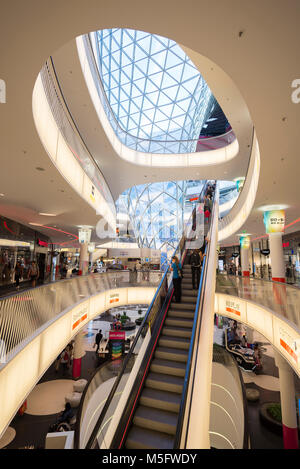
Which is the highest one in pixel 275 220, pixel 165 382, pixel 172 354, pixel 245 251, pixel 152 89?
pixel 152 89

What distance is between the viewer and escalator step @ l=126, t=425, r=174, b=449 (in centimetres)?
593

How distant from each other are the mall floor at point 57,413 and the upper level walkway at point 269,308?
5854mm

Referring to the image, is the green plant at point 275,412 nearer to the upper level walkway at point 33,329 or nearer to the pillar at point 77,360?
the upper level walkway at point 33,329

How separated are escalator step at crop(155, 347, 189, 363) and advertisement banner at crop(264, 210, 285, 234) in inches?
366

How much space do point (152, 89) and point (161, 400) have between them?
3327 centimetres

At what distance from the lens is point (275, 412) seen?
1449cm

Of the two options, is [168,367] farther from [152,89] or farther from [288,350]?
Answer: [152,89]

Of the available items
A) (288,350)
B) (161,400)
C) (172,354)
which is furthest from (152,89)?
(161,400)

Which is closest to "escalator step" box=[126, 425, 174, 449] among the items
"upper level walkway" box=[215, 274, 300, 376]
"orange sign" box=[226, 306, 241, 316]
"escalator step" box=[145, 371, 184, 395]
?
"escalator step" box=[145, 371, 184, 395]

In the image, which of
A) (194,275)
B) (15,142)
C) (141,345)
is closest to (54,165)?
(15,142)

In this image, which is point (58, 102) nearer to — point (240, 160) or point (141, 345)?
point (141, 345)

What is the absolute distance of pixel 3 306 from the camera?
22.2 feet

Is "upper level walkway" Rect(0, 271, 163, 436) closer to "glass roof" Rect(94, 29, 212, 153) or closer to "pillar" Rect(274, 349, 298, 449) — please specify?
"pillar" Rect(274, 349, 298, 449)
